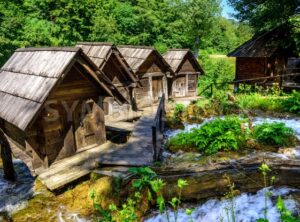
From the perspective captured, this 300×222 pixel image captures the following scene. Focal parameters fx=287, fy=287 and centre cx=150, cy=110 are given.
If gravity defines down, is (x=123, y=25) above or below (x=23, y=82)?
above

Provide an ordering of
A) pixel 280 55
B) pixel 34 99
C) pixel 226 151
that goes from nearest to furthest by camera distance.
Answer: pixel 34 99
pixel 226 151
pixel 280 55

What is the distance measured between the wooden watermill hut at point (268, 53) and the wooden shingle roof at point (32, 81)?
1672cm

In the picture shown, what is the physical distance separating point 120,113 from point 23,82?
8538 millimetres

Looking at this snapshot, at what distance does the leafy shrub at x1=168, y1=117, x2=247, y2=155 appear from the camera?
11859 mm

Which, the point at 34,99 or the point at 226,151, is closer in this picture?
the point at 34,99

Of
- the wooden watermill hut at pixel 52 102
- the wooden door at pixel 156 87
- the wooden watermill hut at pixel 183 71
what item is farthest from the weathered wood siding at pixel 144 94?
the wooden watermill hut at pixel 52 102

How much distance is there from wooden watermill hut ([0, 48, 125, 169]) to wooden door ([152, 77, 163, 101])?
9.72 metres

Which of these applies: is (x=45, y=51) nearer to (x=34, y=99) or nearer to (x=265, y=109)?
(x=34, y=99)

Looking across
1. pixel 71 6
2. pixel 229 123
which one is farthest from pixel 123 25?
pixel 229 123

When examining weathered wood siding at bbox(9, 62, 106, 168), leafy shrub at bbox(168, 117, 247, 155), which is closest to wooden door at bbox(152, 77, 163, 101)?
leafy shrub at bbox(168, 117, 247, 155)

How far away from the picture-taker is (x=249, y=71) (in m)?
26.2

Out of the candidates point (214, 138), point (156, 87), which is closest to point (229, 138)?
point (214, 138)

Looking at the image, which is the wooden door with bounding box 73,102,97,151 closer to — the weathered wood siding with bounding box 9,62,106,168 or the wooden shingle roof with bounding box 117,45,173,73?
the weathered wood siding with bounding box 9,62,106,168

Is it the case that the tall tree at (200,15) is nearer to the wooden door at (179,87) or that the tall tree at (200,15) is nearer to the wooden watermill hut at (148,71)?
the wooden door at (179,87)
